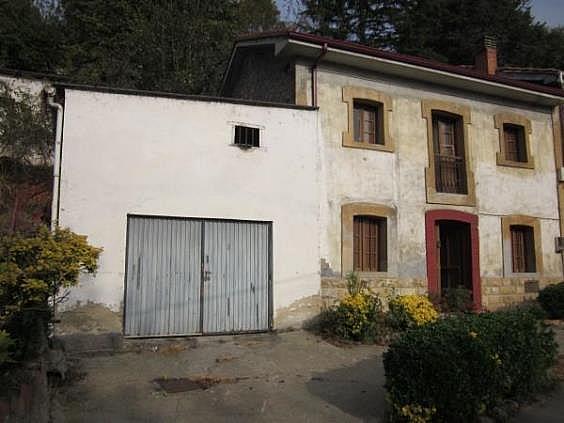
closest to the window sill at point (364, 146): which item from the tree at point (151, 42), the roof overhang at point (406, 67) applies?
the roof overhang at point (406, 67)

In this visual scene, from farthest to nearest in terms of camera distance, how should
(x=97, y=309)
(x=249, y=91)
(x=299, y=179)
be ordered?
(x=249, y=91)
(x=299, y=179)
(x=97, y=309)

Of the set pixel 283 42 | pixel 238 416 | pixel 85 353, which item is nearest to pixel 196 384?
pixel 238 416

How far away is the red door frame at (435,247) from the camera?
1202cm

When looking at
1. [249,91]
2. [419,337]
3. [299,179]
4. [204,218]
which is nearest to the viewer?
[419,337]

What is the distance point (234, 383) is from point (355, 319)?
3521 mm

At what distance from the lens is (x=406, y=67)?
11.9 meters

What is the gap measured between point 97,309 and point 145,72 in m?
15.6

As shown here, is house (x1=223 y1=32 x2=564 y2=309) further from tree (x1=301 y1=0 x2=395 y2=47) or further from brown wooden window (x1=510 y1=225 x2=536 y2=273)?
tree (x1=301 y1=0 x2=395 y2=47)

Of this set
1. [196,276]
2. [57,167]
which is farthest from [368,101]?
[57,167]

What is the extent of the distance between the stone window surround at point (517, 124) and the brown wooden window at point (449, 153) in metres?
1.15

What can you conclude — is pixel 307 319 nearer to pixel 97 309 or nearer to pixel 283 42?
pixel 97 309

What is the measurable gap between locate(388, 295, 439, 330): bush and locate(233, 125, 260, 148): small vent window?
4.30m

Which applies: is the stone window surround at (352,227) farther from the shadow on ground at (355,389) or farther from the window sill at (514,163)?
the window sill at (514,163)

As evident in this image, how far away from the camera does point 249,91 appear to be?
46.4ft
